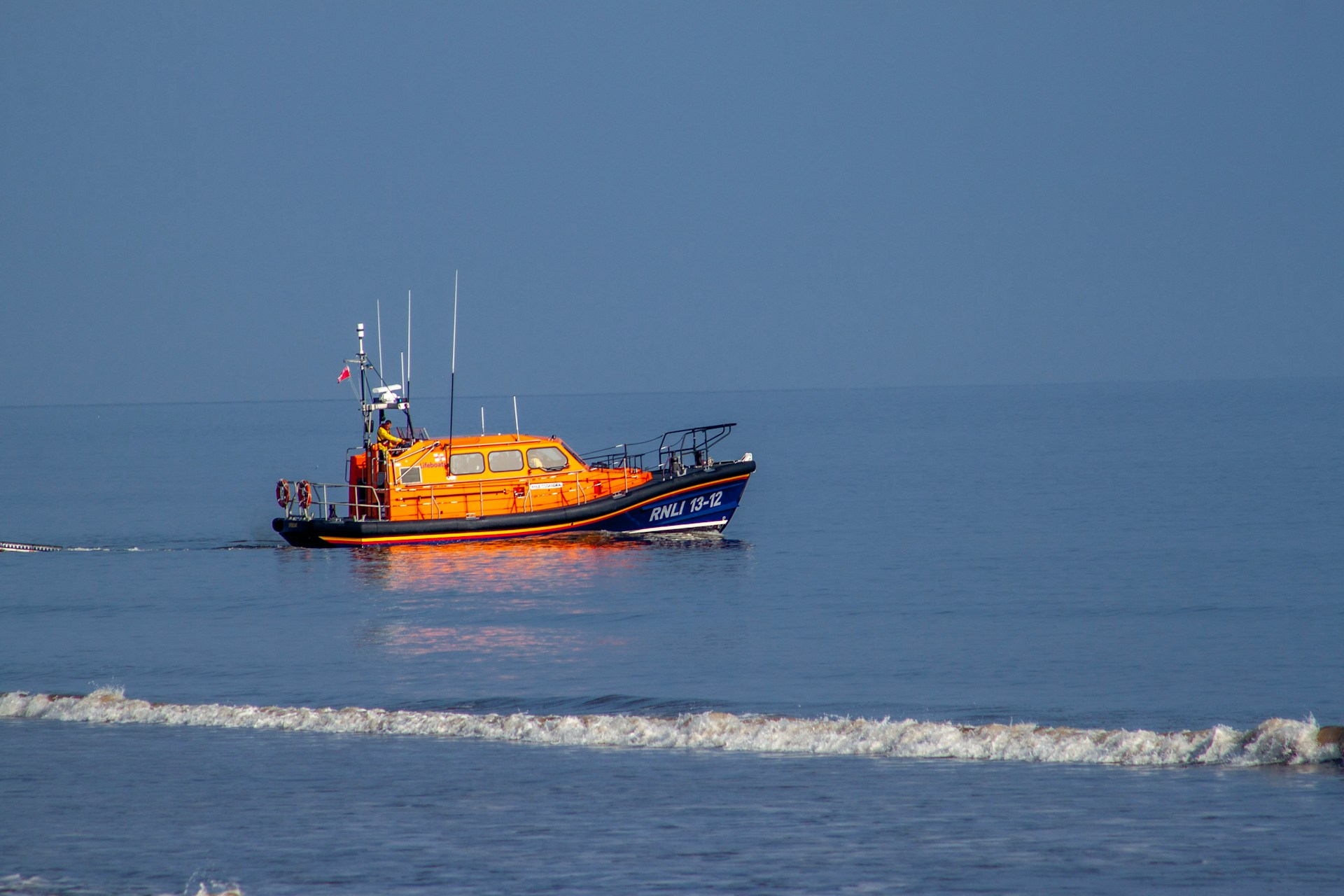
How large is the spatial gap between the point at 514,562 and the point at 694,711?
11.0 metres

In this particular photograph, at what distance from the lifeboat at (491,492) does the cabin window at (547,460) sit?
18 mm

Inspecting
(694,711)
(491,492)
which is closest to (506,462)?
(491,492)

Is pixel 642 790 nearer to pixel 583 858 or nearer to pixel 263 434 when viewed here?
pixel 583 858

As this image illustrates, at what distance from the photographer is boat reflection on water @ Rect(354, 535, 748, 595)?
2098 cm

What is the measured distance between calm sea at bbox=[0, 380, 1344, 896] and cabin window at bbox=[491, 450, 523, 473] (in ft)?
4.65

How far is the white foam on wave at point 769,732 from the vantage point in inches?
385

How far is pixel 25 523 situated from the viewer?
3644 centimetres

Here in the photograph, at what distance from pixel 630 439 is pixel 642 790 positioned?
71.8 meters

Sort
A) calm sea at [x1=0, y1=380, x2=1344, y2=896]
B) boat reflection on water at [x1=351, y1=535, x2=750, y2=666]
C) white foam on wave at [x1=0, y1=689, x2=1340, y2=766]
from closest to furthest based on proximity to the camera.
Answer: calm sea at [x1=0, y1=380, x2=1344, y2=896]
white foam on wave at [x1=0, y1=689, x2=1340, y2=766]
boat reflection on water at [x1=351, y1=535, x2=750, y2=666]

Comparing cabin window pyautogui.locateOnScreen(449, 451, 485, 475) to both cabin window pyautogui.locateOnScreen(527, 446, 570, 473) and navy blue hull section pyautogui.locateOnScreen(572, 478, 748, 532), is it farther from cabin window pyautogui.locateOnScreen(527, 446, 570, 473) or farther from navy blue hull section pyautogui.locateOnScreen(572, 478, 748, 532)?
navy blue hull section pyautogui.locateOnScreen(572, 478, 748, 532)

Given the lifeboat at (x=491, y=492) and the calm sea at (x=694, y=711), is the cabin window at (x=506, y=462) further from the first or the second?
the calm sea at (x=694, y=711)

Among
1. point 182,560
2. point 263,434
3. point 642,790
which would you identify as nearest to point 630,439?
point 263,434

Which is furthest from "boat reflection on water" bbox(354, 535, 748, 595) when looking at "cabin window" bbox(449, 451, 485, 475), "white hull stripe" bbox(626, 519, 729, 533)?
"cabin window" bbox(449, 451, 485, 475)

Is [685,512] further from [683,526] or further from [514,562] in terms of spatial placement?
[514,562]
